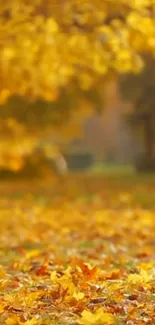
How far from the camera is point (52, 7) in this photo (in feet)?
40.8

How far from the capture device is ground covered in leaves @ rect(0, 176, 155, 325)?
6184 millimetres

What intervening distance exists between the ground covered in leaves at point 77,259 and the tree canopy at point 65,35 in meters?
2.74

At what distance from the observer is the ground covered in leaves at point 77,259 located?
618cm

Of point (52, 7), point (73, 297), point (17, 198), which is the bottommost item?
point (73, 297)

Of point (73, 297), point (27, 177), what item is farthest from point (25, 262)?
point (27, 177)

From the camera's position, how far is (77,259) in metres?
8.93

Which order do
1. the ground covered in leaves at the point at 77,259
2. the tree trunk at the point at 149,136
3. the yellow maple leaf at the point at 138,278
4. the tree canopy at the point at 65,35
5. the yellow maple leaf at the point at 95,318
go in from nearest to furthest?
the yellow maple leaf at the point at 95,318
the ground covered in leaves at the point at 77,259
the yellow maple leaf at the point at 138,278
the tree canopy at the point at 65,35
the tree trunk at the point at 149,136

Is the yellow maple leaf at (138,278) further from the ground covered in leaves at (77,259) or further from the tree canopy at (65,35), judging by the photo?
the tree canopy at (65,35)

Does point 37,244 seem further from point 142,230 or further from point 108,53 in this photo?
point 108,53

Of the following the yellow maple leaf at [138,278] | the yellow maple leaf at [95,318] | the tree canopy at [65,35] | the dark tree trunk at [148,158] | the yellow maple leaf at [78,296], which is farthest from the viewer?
the dark tree trunk at [148,158]

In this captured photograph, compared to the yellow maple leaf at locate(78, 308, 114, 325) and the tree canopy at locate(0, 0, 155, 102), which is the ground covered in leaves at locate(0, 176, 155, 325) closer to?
the yellow maple leaf at locate(78, 308, 114, 325)

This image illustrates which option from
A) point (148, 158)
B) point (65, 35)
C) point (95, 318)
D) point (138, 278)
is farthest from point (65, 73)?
point (148, 158)

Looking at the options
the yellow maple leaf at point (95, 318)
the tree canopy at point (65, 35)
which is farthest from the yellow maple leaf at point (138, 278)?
the tree canopy at point (65, 35)

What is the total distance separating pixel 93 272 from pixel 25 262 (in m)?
2.08
